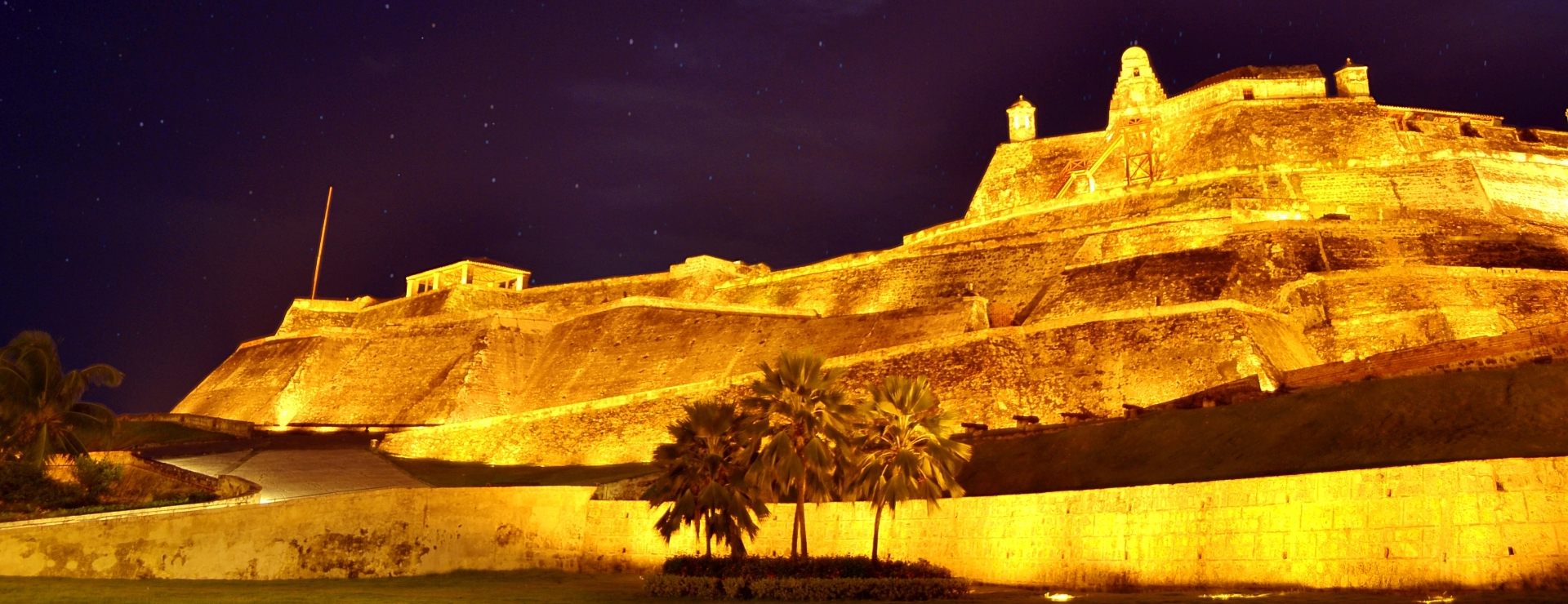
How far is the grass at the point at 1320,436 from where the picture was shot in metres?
16.3

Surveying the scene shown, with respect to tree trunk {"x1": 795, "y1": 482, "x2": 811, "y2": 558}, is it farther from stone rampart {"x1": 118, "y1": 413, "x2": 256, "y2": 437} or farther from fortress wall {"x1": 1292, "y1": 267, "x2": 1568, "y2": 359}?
stone rampart {"x1": 118, "y1": 413, "x2": 256, "y2": 437}

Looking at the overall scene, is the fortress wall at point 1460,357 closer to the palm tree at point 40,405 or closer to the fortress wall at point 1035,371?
the fortress wall at point 1035,371

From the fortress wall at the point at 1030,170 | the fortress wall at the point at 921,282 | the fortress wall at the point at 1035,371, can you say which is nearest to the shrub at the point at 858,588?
the fortress wall at the point at 1035,371

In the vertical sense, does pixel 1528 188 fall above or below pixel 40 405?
above

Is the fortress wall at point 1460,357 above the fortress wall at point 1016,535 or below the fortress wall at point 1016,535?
above

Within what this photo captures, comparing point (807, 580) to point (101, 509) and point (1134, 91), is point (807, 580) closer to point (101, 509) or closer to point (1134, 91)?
point (101, 509)

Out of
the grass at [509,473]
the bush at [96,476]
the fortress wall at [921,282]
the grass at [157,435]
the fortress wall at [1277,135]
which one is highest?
the fortress wall at [1277,135]

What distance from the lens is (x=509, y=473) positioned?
34.2m

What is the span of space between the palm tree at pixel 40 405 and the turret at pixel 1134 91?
42862 millimetres

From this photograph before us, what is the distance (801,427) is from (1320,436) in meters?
8.37

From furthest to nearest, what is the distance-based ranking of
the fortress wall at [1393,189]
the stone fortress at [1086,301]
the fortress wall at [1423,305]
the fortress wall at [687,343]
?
the fortress wall at [1393,189]
the fortress wall at [687,343]
the stone fortress at [1086,301]
the fortress wall at [1423,305]

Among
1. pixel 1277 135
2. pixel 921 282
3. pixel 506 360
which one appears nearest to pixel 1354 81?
pixel 1277 135

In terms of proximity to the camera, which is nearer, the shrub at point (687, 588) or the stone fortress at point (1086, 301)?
the shrub at point (687, 588)

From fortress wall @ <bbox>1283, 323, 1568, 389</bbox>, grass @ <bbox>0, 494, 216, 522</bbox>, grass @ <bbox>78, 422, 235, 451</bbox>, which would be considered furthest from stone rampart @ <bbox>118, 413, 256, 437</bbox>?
fortress wall @ <bbox>1283, 323, 1568, 389</bbox>
